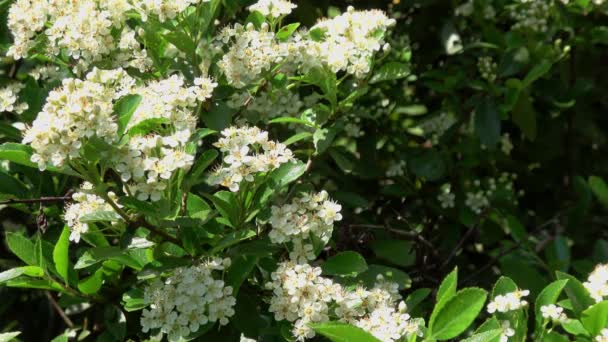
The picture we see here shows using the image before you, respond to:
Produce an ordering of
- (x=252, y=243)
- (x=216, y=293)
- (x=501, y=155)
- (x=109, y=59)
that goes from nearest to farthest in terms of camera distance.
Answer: (x=216, y=293) → (x=252, y=243) → (x=109, y=59) → (x=501, y=155)

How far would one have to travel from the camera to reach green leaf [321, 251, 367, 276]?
200cm

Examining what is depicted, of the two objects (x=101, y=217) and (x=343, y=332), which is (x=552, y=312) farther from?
(x=101, y=217)

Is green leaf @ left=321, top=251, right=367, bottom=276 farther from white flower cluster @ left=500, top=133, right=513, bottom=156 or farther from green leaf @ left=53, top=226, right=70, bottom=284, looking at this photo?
white flower cluster @ left=500, top=133, right=513, bottom=156

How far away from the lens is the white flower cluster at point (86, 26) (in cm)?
211

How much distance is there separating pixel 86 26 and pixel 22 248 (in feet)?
1.88

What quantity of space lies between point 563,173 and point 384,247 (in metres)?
1.52

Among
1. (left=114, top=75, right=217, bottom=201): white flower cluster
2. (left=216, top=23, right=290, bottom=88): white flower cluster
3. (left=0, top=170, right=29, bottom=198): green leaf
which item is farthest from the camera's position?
(left=0, top=170, right=29, bottom=198): green leaf

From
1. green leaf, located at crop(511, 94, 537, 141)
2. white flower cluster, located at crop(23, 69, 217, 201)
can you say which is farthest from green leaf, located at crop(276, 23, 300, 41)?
green leaf, located at crop(511, 94, 537, 141)

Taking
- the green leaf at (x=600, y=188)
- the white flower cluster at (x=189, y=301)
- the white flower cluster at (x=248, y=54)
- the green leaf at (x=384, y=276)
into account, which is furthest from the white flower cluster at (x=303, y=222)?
the green leaf at (x=600, y=188)

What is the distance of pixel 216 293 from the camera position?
1828mm

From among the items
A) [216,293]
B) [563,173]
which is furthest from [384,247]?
[563,173]

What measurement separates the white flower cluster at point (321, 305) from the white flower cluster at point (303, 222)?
0.06m

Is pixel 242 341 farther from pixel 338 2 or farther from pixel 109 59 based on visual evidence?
pixel 338 2

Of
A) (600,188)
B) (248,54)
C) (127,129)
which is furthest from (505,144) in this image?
(127,129)
